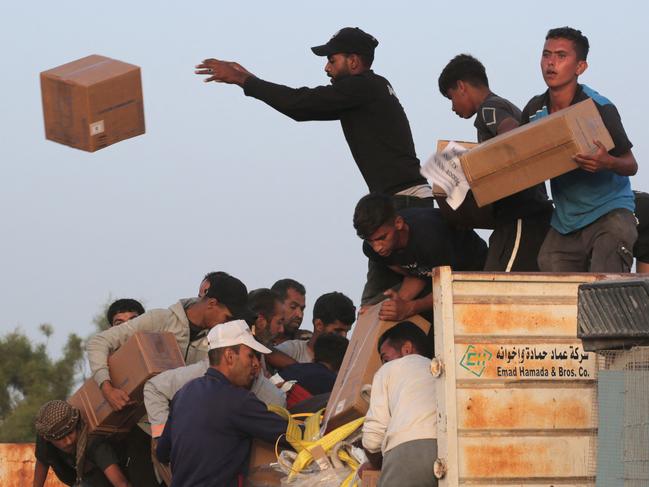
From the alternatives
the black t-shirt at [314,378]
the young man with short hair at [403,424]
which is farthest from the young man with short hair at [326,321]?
the young man with short hair at [403,424]

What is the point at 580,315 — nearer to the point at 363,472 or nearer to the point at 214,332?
the point at 363,472

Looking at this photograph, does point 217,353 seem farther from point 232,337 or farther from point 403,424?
point 403,424

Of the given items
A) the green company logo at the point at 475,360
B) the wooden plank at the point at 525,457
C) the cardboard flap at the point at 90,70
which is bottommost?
the wooden plank at the point at 525,457

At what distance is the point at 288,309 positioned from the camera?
32.3 ft

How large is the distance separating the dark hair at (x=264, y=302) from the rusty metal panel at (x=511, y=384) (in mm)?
3804

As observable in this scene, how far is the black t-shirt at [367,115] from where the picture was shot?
737cm

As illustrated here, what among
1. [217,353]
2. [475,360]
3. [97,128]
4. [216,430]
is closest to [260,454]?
[216,430]

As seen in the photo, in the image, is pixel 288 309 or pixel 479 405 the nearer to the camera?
pixel 479 405

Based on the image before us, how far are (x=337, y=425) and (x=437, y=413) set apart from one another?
1548 millimetres

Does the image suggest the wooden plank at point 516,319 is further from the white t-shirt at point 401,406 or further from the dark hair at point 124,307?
the dark hair at point 124,307

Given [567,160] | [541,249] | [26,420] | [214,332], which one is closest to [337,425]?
[214,332]

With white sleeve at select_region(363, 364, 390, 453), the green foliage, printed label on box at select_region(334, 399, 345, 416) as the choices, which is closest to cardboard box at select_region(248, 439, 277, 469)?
printed label on box at select_region(334, 399, 345, 416)

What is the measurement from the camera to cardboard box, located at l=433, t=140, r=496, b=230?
657cm

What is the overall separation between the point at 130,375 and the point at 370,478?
2.38 metres
